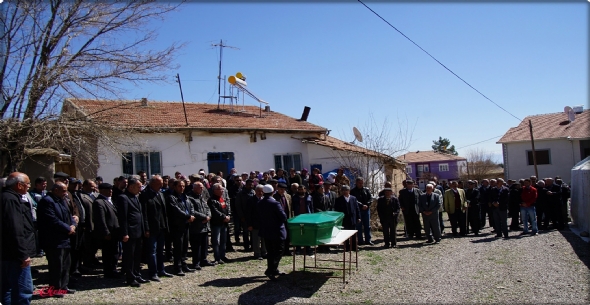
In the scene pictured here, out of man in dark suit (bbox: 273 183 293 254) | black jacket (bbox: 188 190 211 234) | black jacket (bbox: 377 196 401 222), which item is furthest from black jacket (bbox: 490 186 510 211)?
black jacket (bbox: 188 190 211 234)

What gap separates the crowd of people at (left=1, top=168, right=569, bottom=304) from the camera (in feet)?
19.6

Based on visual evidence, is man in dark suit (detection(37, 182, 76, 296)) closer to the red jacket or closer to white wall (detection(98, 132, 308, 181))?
white wall (detection(98, 132, 308, 181))

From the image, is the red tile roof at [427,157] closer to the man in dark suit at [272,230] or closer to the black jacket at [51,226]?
the man in dark suit at [272,230]

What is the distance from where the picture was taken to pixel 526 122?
35.8m

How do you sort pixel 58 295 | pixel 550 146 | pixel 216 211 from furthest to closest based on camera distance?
1. pixel 550 146
2. pixel 216 211
3. pixel 58 295

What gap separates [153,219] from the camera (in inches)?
312

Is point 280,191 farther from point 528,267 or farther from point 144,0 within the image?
point 144,0

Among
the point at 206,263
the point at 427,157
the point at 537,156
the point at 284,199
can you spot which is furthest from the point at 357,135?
the point at 427,157

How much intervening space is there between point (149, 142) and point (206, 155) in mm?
2306

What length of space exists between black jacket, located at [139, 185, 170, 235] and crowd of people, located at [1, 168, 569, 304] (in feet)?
0.06

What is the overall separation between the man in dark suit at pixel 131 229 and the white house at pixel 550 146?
101ft

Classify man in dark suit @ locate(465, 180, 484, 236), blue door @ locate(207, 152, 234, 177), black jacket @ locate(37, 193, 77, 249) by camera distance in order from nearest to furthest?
black jacket @ locate(37, 193, 77, 249) → man in dark suit @ locate(465, 180, 484, 236) → blue door @ locate(207, 152, 234, 177)

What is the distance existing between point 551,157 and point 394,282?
28.7 meters

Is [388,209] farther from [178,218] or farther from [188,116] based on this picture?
[188,116]
